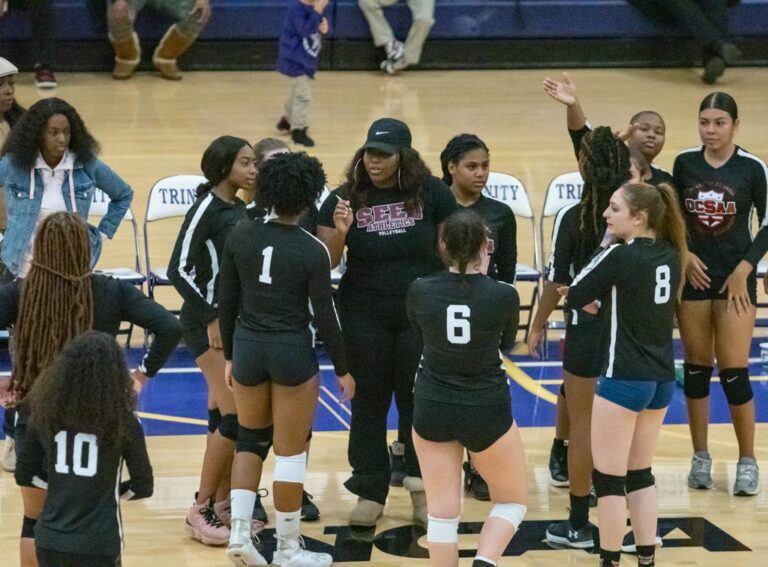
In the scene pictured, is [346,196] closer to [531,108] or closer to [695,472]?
[695,472]

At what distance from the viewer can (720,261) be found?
20.5ft

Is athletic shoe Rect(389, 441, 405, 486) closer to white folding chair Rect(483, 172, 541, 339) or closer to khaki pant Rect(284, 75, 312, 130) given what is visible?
white folding chair Rect(483, 172, 541, 339)

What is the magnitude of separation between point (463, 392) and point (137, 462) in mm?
1177

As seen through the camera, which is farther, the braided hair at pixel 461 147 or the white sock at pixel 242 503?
the braided hair at pixel 461 147

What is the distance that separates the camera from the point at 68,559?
151 inches

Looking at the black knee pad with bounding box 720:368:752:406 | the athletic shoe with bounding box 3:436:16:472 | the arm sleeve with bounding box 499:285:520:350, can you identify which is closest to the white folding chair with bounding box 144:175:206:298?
the athletic shoe with bounding box 3:436:16:472

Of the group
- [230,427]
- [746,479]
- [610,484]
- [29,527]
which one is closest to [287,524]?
[230,427]

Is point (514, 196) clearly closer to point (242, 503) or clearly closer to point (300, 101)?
point (300, 101)

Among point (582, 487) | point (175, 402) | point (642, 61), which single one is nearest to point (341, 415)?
point (175, 402)

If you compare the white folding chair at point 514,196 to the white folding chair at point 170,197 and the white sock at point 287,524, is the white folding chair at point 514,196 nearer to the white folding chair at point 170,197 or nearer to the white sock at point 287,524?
the white folding chair at point 170,197

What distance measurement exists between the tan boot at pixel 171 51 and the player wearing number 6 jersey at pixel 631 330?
8.17 metres

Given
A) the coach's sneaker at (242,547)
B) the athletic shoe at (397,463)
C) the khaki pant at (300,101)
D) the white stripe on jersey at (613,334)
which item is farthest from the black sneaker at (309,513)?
the khaki pant at (300,101)

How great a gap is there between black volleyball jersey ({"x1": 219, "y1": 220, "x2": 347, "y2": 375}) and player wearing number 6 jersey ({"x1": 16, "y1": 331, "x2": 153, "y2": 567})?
1183 millimetres

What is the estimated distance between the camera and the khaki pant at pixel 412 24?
41.5 ft
